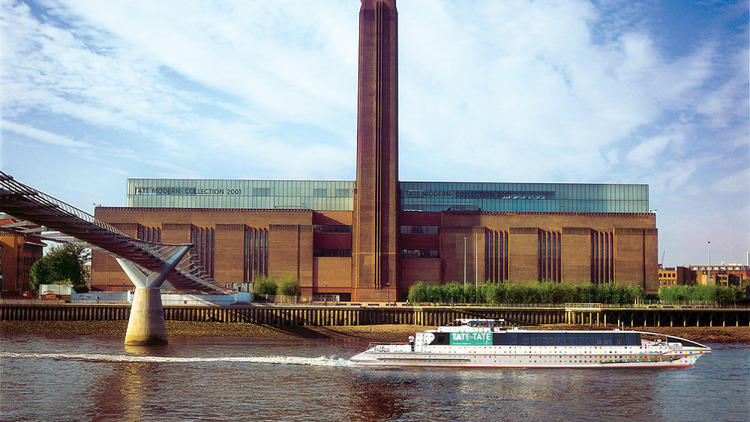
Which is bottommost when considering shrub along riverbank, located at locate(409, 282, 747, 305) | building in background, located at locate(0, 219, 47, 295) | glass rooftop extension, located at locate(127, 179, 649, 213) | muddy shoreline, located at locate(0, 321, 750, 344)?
muddy shoreline, located at locate(0, 321, 750, 344)

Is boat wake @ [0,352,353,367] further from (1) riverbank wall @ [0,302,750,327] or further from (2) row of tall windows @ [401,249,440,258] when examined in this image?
(2) row of tall windows @ [401,249,440,258]

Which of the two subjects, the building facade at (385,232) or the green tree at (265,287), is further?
the building facade at (385,232)

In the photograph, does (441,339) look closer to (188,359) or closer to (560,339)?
(560,339)

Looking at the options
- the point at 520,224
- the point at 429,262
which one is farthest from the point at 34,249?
the point at 520,224

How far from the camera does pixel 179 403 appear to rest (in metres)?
41.7

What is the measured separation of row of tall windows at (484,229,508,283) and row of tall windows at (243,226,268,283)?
3425 cm

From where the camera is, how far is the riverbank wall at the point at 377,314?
9081 centimetres

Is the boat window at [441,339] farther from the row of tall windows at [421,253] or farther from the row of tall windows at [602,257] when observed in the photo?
the row of tall windows at [602,257]

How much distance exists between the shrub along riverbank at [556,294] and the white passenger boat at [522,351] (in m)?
41.8

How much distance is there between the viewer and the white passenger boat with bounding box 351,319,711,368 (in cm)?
5753

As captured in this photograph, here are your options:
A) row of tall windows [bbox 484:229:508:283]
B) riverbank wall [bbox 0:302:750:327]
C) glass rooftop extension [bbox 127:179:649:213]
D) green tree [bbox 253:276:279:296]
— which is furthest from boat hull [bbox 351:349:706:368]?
glass rooftop extension [bbox 127:179:649:213]

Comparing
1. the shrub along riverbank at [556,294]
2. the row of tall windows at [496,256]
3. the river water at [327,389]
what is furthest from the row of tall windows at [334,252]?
the river water at [327,389]

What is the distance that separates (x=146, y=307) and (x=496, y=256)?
199 ft

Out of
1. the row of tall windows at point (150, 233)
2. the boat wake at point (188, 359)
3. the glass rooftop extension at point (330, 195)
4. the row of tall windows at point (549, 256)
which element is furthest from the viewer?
the glass rooftop extension at point (330, 195)
